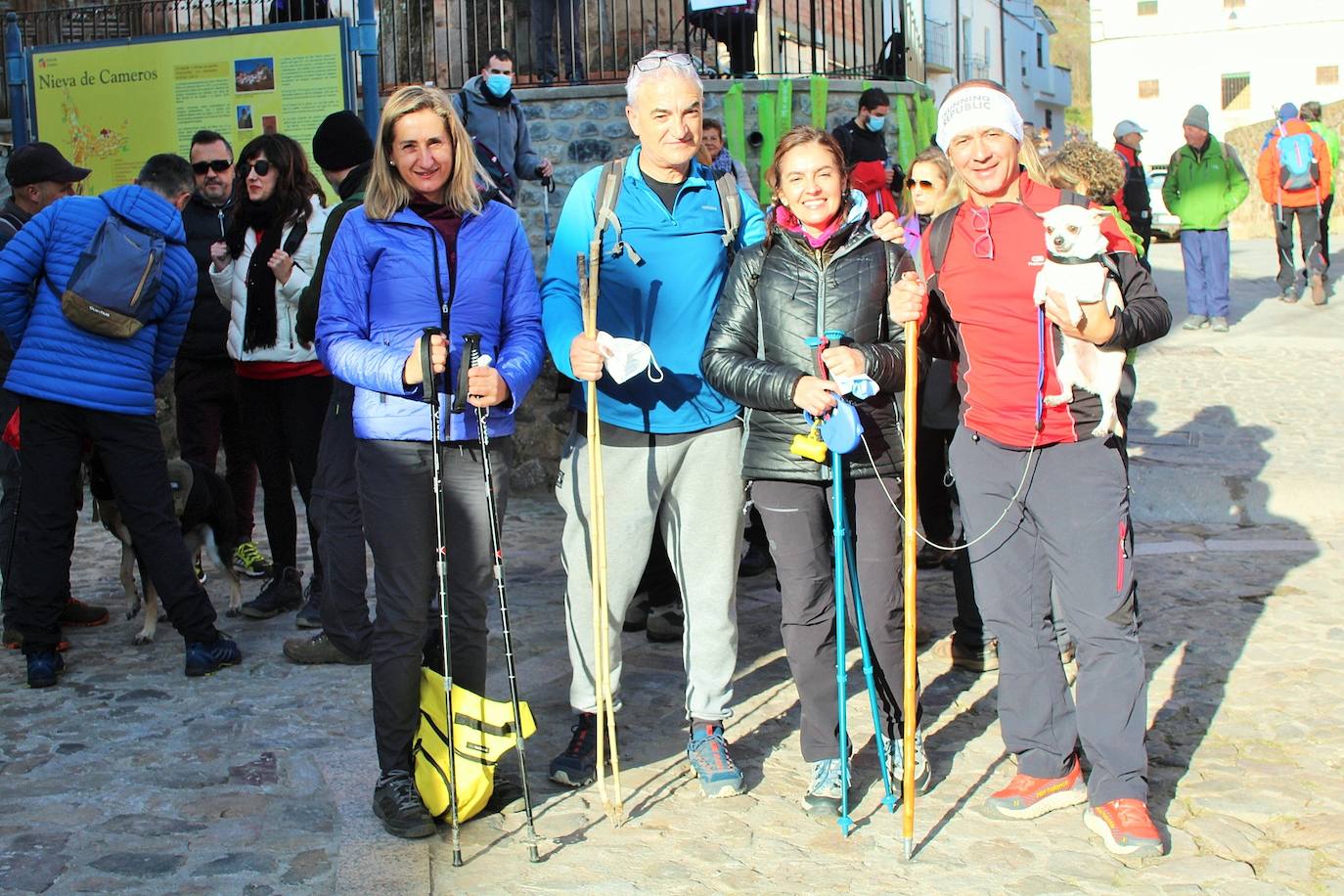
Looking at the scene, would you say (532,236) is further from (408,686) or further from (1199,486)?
(408,686)

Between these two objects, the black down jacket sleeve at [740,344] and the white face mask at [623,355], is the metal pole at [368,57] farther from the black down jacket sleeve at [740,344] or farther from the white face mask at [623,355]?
the white face mask at [623,355]

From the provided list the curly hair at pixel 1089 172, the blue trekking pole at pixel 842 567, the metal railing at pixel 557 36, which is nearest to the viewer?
the blue trekking pole at pixel 842 567

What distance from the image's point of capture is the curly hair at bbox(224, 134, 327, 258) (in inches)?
238

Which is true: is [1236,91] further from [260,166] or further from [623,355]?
[623,355]

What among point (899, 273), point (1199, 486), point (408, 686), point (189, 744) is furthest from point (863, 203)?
point (1199, 486)

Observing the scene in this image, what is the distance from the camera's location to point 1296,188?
14391 mm

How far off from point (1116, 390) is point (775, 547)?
3.52 feet

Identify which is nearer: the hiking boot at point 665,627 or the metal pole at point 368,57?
the hiking boot at point 665,627

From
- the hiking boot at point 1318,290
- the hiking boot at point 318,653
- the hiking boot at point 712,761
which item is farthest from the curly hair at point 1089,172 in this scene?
the hiking boot at point 1318,290

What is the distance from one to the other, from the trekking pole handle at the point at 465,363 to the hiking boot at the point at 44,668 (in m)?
2.60

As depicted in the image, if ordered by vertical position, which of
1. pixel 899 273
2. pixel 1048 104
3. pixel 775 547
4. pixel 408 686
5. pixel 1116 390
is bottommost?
pixel 408 686

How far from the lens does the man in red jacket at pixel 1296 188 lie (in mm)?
14289

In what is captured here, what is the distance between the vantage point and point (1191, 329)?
1334 cm

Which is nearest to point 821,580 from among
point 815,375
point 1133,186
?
point 815,375
